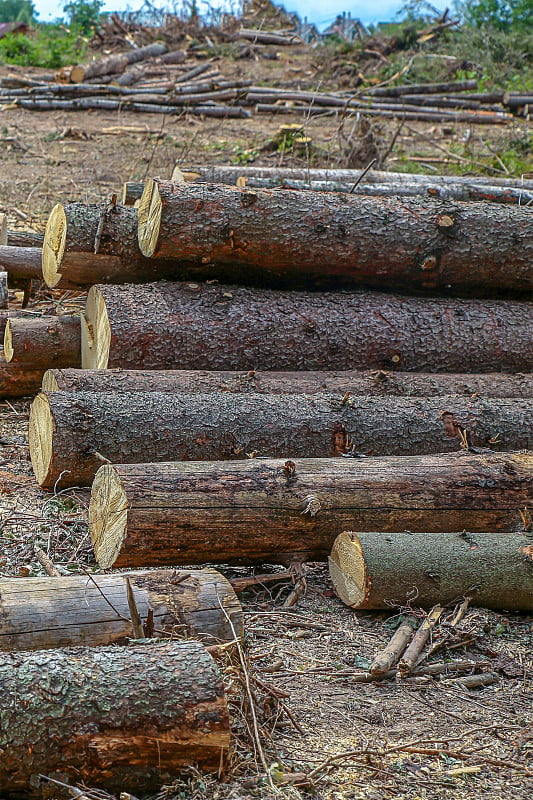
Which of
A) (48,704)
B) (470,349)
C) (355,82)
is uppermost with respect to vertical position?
(355,82)

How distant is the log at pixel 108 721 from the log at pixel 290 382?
8.44ft

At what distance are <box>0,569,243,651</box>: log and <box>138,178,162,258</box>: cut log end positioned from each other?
2860 mm

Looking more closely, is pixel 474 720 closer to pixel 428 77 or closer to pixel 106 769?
pixel 106 769

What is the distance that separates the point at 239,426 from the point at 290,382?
69 cm

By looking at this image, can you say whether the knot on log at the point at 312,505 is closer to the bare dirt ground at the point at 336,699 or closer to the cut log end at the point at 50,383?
the bare dirt ground at the point at 336,699

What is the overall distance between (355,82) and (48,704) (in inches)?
687

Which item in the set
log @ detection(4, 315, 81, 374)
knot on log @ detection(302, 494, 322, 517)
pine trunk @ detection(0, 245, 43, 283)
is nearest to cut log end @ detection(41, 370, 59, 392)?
log @ detection(4, 315, 81, 374)

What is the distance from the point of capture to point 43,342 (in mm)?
6043

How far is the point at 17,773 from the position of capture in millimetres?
2363

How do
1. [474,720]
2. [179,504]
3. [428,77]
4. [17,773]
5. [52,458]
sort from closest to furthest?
[17,773]
[474,720]
[179,504]
[52,458]
[428,77]

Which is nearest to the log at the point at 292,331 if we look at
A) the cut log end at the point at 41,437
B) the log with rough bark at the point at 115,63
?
the cut log end at the point at 41,437

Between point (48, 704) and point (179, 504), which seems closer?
point (48, 704)

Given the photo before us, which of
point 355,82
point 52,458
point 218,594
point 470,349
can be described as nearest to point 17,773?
point 218,594

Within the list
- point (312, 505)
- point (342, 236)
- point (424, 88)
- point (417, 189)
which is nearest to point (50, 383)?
point (312, 505)
